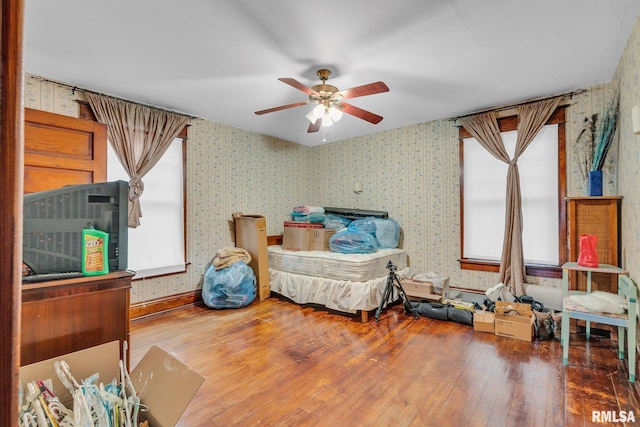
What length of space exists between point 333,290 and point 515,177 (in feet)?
8.26

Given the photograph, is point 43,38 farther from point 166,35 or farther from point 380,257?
point 380,257

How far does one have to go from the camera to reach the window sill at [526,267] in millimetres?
3441

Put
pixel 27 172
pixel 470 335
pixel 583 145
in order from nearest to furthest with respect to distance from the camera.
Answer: pixel 27 172 → pixel 470 335 → pixel 583 145

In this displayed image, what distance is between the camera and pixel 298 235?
14.5ft

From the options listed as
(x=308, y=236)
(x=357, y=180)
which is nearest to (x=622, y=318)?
(x=308, y=236)

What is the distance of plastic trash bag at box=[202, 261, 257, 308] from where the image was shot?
3885 millimetres

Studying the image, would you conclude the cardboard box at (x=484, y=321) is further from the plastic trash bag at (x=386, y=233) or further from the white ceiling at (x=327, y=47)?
the white ceiling at (x=327, y=47)

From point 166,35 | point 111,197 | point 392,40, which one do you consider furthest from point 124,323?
point 392,40

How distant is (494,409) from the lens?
1869 millimetres

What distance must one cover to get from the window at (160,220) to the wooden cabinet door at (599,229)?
440 cm

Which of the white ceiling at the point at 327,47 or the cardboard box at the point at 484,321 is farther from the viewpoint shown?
the cardboard box at the point at 484,321

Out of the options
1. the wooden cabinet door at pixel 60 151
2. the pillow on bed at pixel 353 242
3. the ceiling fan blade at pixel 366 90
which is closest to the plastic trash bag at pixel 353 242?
the pillow on bed at pixel 353 242

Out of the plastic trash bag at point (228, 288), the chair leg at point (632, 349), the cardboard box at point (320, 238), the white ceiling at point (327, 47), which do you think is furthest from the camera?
the cardboard box at point (320, 238)

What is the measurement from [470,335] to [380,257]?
4.12 ft
